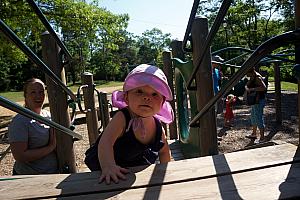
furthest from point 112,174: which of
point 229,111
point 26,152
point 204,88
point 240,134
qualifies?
point 229,111

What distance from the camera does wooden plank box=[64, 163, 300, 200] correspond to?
1.03 m

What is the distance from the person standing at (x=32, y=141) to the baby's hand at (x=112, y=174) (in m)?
1.25

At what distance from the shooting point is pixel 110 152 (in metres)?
1.49

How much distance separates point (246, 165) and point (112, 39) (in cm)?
1196

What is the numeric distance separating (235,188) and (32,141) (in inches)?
70.8

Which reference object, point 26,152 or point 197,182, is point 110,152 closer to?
point 197,182

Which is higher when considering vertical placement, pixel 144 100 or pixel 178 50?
pixel 178 50

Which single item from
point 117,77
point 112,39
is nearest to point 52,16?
point 112,39

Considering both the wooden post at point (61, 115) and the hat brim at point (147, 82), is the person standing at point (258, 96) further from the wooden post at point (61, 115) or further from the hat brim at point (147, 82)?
the hat brim at point (147, 82)

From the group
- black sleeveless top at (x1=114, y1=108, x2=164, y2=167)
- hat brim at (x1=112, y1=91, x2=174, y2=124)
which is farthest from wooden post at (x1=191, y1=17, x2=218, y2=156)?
black sleeveless top at (x1=114, y1=108, x2=164, y2=167)

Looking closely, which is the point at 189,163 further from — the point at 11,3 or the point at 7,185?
the point at 11,3

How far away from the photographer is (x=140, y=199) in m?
1.08

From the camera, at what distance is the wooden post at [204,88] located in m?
2.26

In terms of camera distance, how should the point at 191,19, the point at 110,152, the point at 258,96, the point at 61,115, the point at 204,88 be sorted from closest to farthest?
the point at 110,152, the point at 191,19, the point at 204,88, the point at 61,115, the point at 258,96
